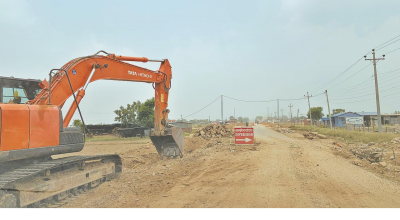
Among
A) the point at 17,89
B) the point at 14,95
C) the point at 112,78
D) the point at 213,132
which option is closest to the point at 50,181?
the point at 14,95

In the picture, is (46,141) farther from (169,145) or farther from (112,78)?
(169,145)

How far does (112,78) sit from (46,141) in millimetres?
3609

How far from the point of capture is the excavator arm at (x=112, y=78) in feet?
19.7

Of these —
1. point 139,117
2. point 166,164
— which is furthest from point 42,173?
point 139,117

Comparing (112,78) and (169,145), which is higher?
(112,78)

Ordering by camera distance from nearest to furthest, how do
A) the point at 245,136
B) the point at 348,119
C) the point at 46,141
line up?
the point at 46,141, the point at 245,136, the point at 348,119

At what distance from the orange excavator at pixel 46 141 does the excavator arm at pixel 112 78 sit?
2 centimetres

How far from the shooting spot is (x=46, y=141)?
5.07 m

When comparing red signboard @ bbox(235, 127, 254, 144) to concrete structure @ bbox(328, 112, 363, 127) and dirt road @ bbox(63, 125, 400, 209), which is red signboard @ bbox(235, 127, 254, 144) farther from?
concrete structure @ bbox(328, 112, 363, 127)

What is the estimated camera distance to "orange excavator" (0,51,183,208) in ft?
14.5

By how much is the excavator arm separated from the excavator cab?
304 mm

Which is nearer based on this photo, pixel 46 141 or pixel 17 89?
pixel 46 141

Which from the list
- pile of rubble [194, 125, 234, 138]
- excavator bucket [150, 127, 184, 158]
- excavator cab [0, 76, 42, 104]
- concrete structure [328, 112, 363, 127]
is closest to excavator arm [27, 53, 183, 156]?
excavator bucket [150, 127, 184, 158]

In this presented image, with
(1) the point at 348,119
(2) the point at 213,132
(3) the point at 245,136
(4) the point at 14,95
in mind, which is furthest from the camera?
(1) the point at 348,119
